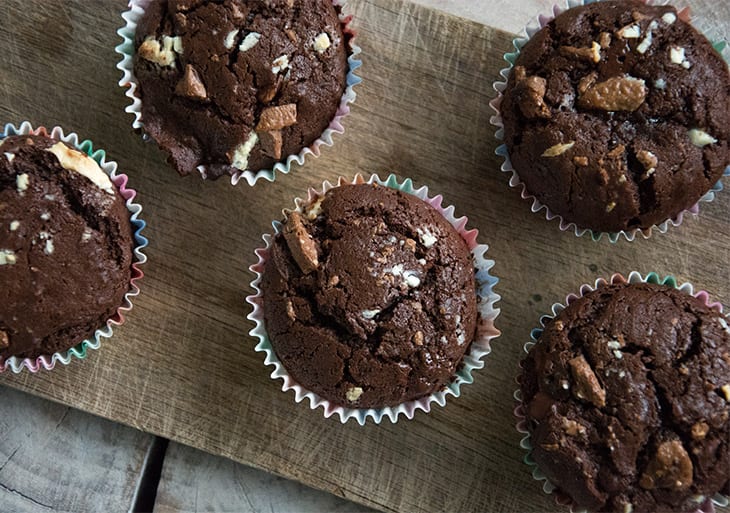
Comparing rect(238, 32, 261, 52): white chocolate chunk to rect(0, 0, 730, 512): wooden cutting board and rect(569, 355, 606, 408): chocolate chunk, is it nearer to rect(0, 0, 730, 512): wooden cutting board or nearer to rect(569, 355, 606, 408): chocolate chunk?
rect(0, 0, 730, 512): wooden cutting board

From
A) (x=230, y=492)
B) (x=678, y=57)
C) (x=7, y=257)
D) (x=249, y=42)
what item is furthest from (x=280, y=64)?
(x=230, y=492)

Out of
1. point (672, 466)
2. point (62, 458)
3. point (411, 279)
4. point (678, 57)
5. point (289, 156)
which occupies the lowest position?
point (62, 458)

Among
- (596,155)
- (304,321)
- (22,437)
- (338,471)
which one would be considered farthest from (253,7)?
(22,437)

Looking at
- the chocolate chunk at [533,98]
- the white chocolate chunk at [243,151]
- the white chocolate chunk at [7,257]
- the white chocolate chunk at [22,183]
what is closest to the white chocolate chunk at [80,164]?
the white chocolate chunk at [22,183]

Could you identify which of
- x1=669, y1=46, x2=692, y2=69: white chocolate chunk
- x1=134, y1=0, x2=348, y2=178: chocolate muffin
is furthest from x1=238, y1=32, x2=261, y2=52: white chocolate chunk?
x1=669, y1=46, x2=692, y2=69: white chocolate chunk

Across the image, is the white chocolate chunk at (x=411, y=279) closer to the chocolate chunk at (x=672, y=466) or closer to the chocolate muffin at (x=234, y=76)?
the chocolate muffin at (x=234, y=76)

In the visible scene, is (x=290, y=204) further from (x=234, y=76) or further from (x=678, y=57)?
(x=678, y=57)

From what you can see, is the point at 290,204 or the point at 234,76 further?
the point at 290,204
